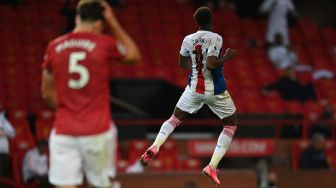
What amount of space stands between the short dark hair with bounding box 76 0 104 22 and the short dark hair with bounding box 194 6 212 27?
2.66m

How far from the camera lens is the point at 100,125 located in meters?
7.84

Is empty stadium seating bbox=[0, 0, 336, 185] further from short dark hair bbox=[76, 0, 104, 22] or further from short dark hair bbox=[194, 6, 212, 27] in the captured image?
short dark hair bbox=[76, 0, 104, 22]

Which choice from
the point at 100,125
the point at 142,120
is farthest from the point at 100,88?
the point at 142,120

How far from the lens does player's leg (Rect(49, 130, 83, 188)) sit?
7.85m

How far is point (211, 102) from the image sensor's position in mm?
10953

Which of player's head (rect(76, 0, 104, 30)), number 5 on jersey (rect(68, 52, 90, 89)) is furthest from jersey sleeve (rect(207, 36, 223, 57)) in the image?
number 5 on jersey (rect(68, 52, 90, 89))

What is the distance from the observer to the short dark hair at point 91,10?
7.72 meters

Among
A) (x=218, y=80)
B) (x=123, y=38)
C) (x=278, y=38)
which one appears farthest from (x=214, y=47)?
(x=278, y=38)

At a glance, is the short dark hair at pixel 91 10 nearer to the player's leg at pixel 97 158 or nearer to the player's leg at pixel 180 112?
the player's leg at pixel 97 158

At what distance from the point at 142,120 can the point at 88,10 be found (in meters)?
10.3

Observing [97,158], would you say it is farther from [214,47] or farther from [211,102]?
[211,102]

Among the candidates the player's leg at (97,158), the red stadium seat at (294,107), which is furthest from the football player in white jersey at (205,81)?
the red stadium seat at (294,107)

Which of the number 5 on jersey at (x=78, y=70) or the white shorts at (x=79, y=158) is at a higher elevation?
the number 5 on jersey at (x=78, y=70)

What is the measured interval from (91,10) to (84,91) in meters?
0.65
